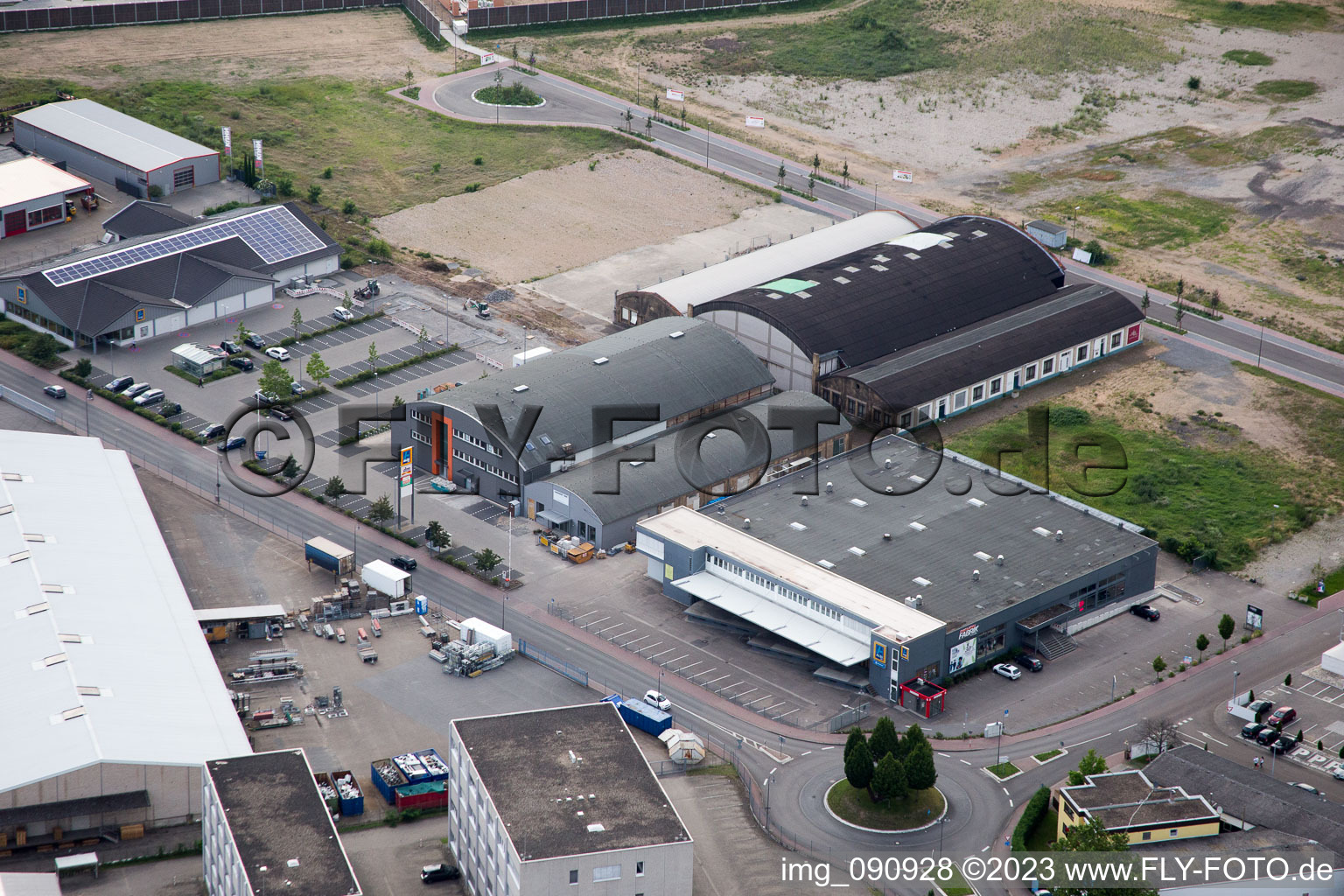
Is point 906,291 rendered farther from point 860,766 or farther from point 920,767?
point 920,767

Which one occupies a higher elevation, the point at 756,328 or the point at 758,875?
the point at 756,328

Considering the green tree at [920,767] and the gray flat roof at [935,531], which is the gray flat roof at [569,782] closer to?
the green tree at [920,767]

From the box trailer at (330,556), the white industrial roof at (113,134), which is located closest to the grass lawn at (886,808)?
the box trailer at (330,556)

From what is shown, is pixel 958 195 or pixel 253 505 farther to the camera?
pixel 958 195

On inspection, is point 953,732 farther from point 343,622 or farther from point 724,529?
point 343,622

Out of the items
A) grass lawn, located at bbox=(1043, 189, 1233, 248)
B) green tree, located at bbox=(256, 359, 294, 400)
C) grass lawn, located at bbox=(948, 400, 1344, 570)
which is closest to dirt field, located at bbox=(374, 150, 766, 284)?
green tree, located at bbox=(256, 359, 294, 400)

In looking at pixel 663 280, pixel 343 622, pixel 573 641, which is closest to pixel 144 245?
pixel 663 280

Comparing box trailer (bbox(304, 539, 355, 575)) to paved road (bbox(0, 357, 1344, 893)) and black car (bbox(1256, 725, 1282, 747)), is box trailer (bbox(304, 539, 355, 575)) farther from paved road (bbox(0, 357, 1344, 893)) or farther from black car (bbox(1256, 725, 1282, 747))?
black car (bbox(1256, 725, 1282, 747))
